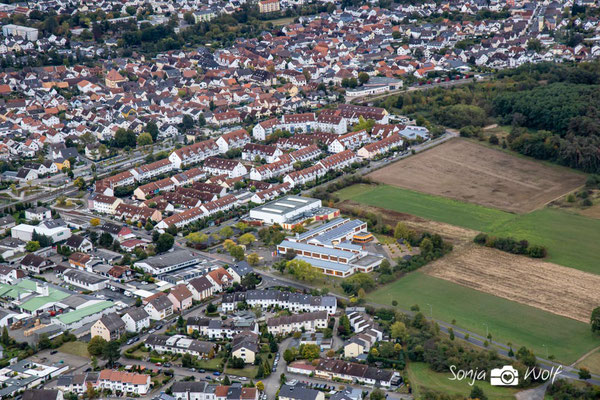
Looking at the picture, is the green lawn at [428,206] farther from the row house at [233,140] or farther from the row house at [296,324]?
the row house at [296,324]

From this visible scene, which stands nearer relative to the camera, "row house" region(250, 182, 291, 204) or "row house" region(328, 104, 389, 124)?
"row house" region(250, 182, 291, 204)

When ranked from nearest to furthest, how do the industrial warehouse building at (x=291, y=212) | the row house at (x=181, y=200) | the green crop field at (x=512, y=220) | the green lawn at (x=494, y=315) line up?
the green lawn at (x=494, y=315) → the green crop field at (x=512, y=220) → the industrial warehouse building at (x=291, y=212) → the row house at (x=181, y=200)

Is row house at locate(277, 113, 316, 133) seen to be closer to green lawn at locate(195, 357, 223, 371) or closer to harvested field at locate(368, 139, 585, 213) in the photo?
harvested field at locate(368, 139, 585, 213)

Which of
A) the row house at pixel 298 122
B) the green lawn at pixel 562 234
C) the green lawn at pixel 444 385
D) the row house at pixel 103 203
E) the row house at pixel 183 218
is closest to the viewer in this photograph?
the green lawn at pixel 444 385

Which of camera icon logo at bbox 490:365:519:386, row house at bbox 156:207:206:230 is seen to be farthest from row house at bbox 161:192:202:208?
camera icon logo at bbox 490:365:519:386

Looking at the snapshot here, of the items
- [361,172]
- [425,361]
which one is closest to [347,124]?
[361,172]

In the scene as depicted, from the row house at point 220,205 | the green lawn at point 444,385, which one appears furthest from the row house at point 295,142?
the green lawn at point 444,385

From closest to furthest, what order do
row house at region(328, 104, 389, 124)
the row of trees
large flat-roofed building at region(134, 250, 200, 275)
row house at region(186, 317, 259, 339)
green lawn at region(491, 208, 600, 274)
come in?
row house at region(186, 317, 259, 339), large flat-roofed building at region(134, 250, 200, 275), green lawn at region(491, 208, 600, 274), the row of trees, row house at region(328, 104, 389, 124)

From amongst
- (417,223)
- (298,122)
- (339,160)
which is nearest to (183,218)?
(417,223)
